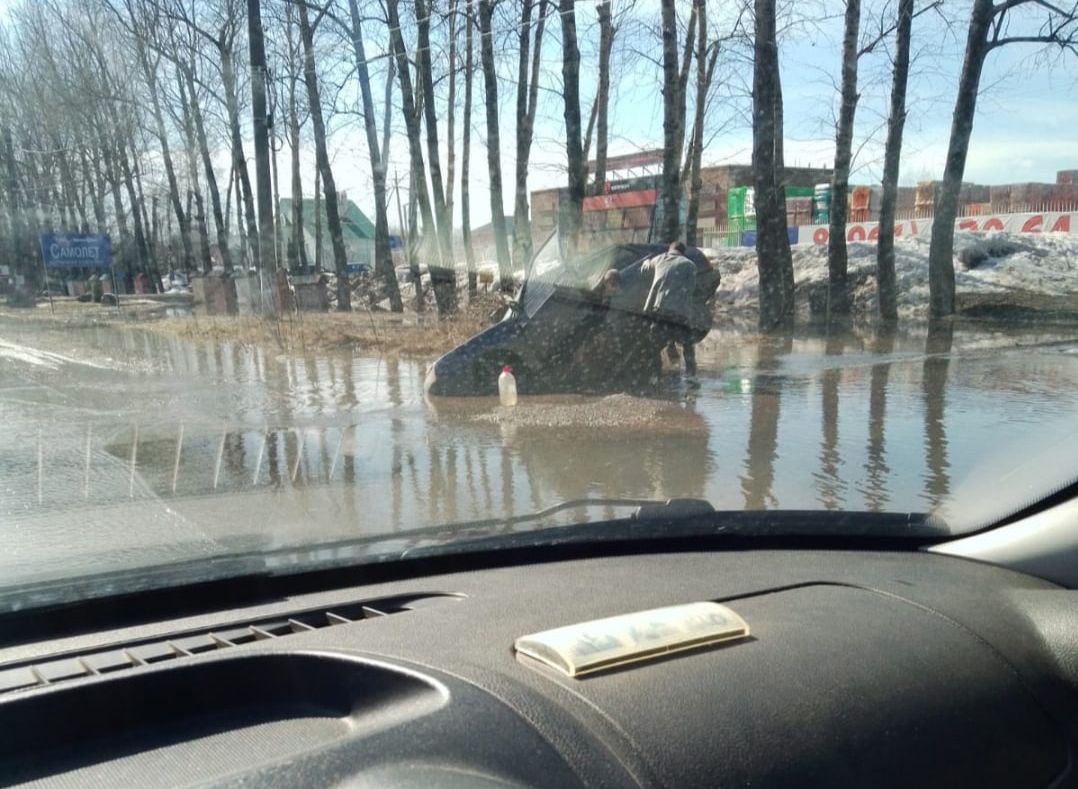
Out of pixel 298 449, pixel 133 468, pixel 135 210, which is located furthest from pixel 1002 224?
pixel 135 210

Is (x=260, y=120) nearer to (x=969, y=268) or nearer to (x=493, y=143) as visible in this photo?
(x=493, y=143)

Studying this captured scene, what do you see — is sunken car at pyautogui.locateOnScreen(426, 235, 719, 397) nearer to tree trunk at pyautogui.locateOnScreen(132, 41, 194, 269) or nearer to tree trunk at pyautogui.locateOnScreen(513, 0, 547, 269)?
tree trunk at pyautogui.locateOnScreen(513, 0, 547, 269)

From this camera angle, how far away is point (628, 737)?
1.94 meters

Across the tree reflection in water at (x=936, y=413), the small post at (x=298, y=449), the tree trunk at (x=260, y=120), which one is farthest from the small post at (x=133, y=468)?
the tree trunk at (x=260, y=120)

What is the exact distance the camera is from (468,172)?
1393 inches

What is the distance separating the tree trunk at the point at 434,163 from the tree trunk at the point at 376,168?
Result: 104cm

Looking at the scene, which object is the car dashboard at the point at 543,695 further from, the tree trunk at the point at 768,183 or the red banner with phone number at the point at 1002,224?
the red banner with phone number at the point at 1002,224

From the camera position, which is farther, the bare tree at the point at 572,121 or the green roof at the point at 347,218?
the green roof at the point at 347,218

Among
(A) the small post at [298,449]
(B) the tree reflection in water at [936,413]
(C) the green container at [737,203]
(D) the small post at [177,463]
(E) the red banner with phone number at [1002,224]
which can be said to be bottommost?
(B) the tree reflection in water at [936,413]

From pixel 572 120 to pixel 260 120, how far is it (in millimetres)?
6495

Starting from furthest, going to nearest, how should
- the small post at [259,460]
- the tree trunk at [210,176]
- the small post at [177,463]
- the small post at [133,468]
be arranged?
the tree trunk at [210,176] < the small post at [259,460] < the small post at [177,463] < the small post at [133,468]

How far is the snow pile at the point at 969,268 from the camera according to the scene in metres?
22.5

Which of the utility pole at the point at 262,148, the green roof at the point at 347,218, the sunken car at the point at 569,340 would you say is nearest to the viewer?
the sunken car at the point at 569,340

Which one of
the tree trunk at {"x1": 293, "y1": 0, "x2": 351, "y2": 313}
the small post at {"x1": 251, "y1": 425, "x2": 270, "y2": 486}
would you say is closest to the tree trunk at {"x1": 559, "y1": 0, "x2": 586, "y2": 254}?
the tree trunk at {"x1": 293, "y1": 0, "x2": 351, "y2": 313}
